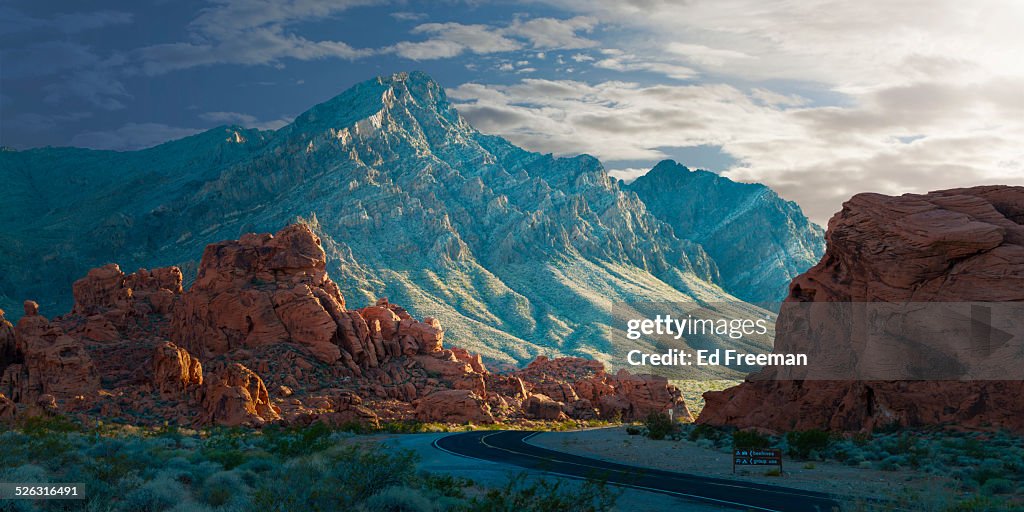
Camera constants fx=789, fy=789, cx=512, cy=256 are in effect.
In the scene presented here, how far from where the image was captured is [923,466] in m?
24.6

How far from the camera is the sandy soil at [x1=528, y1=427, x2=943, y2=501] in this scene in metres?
21.6

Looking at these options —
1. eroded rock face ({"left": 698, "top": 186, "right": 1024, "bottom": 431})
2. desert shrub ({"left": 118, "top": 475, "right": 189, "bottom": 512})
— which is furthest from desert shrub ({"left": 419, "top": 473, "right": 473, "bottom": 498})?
eroded rock face ({"left": 698, "top": 186, "right": 1024, "bottom": 431})

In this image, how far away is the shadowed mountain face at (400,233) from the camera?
131 meters

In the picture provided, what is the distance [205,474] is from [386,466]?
17.9 ft

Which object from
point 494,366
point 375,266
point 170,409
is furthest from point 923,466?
point 375,266

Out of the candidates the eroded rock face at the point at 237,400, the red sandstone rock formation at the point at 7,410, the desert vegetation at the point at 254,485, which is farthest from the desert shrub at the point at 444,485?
the red sandstone rock formation at the point at 7,410

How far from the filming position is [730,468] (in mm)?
27828

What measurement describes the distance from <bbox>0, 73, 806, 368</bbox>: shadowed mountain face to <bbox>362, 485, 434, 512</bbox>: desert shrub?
98.5 meters

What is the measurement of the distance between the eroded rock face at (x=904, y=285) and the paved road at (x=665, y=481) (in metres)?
11.8

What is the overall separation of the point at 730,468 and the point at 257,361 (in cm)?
4257

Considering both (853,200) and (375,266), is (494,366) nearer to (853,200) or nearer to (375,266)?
(375,266)

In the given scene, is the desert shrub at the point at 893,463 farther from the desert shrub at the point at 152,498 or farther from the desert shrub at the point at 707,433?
the desert shrub at the point at 152,498

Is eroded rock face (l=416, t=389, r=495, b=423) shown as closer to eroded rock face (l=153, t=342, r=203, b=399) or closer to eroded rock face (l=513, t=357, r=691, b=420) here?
eroded rock face (l=513, t=357, r=691, b=420)

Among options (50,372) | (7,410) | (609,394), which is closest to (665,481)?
(7,410)
